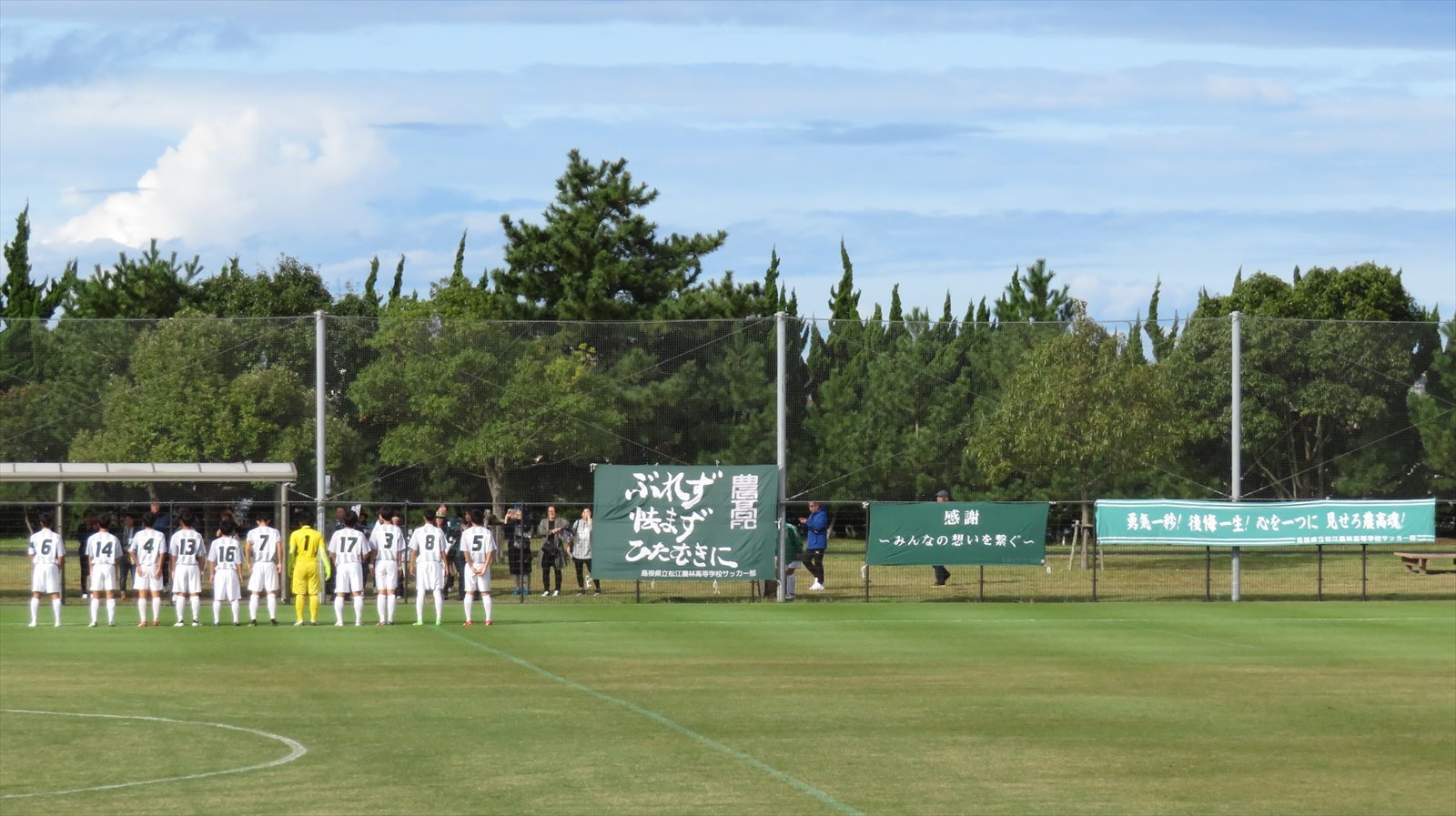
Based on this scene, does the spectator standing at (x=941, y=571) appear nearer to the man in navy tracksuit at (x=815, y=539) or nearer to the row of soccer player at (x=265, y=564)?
the man in navy tracksuit at (x=815, y=539)

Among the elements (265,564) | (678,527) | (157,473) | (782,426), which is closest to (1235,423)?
(782,426)

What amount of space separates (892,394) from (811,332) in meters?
1.86

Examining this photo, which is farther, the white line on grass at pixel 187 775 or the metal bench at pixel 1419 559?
the metal bench at pixel 1419 559

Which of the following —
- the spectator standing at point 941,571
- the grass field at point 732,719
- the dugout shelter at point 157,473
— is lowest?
the grass field at point 732,719

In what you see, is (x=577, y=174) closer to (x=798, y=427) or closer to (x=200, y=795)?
(x=798, y=427)

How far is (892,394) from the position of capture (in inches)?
1331

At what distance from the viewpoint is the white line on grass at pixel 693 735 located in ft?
40.5

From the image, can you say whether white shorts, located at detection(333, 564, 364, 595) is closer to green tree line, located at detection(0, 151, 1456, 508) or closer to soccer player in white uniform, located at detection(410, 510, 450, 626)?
soccer player in white uniform, located at detection(410, 510, 450, 626)

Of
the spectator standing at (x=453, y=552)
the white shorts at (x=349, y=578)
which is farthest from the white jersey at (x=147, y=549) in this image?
the spectator standing at (x=453, y=552)

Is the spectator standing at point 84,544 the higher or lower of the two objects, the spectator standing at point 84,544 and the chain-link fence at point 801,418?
the lower

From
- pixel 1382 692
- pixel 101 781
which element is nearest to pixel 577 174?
pixel 1382 692

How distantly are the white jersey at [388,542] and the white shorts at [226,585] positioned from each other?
6.69 feet

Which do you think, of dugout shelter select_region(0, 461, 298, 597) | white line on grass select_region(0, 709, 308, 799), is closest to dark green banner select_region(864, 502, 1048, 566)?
dugout shelter select_region(0, 461, 298, 597)

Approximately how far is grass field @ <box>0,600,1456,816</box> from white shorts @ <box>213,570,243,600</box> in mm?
899
